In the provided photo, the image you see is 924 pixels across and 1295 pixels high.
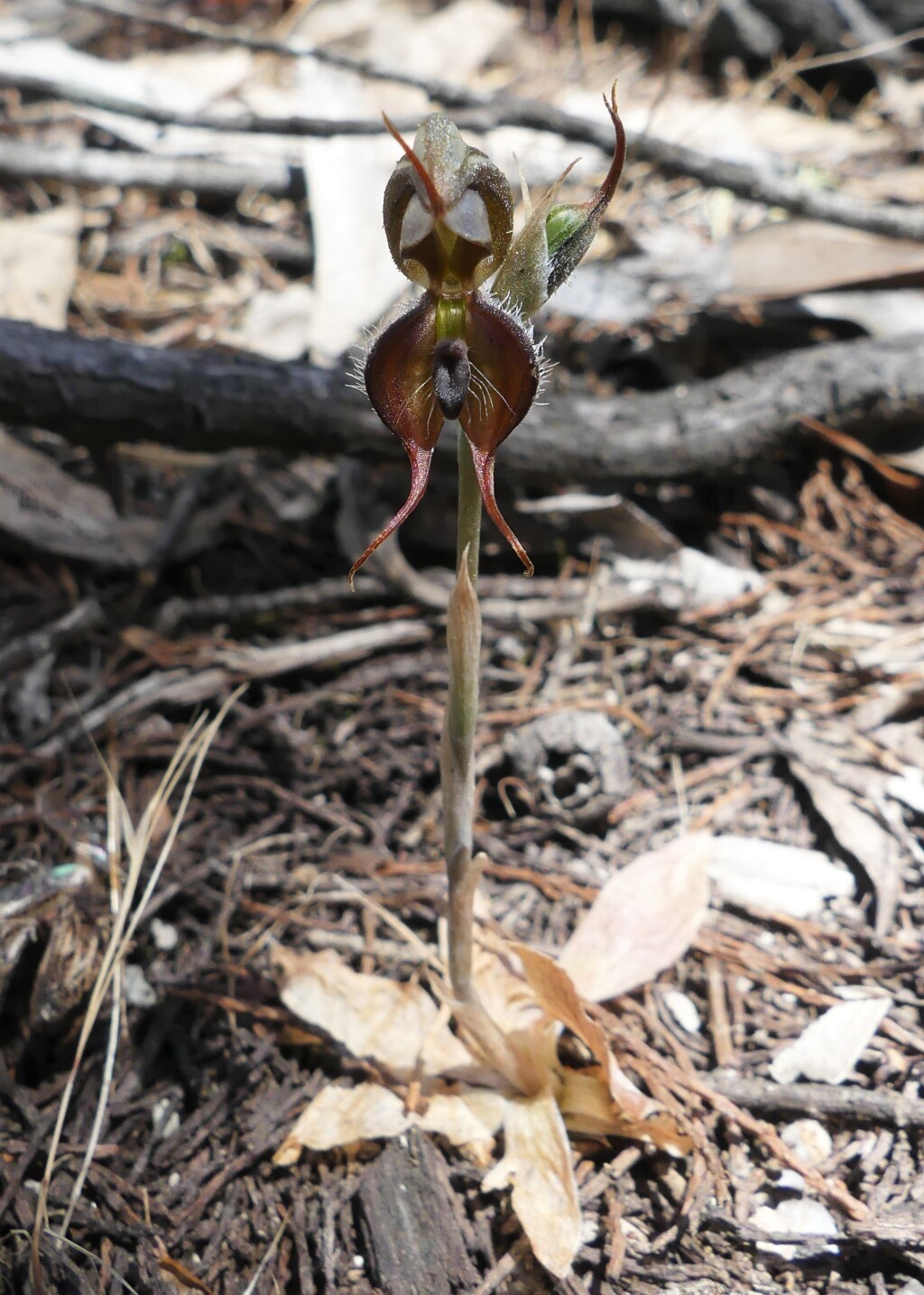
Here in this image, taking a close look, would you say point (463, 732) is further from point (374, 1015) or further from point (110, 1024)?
point (110, 1024)

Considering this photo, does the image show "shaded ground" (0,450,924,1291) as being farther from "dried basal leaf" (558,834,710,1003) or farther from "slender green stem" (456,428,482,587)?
"slender green stem" (456,428,482,587)

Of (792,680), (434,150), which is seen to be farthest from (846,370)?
(434,150)

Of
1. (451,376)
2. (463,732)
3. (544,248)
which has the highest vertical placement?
(544,248)

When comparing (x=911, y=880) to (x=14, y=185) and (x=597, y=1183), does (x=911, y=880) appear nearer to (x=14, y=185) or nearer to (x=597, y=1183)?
(x=597, y=1183)

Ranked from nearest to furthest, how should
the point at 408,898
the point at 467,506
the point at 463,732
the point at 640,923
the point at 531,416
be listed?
the point at 467,506, the point at 463,732, the point at 640,923, the point at 408,898, the point at 531,416

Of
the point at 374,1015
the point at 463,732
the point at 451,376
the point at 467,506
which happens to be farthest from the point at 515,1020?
the point at 451,376

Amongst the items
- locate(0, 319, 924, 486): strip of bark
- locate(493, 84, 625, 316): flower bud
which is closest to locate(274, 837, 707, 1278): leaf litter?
locate(493, 84, 625, 316): flower bud

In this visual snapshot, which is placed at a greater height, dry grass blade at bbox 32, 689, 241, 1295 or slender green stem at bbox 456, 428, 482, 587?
slender green stem at bbox 456, 428, 482, 587
